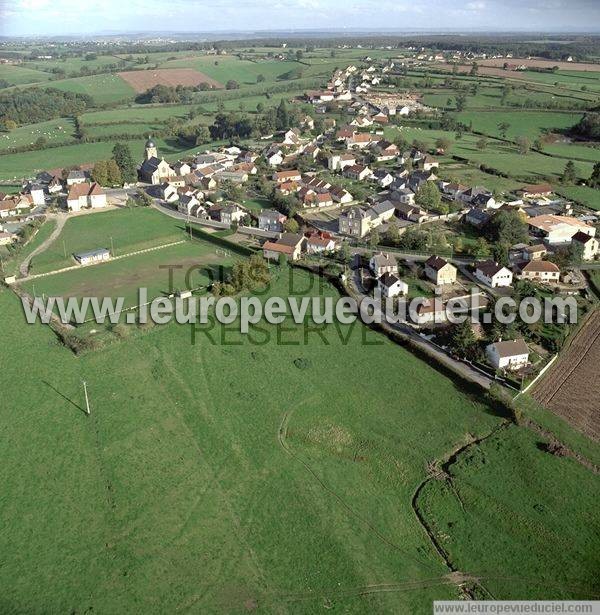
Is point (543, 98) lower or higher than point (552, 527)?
higher

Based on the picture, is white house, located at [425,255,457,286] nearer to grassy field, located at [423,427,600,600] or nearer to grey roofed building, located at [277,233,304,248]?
grey roofed building, located at [277,233,304,248]

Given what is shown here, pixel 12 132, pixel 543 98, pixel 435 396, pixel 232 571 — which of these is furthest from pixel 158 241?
pixel 543 98

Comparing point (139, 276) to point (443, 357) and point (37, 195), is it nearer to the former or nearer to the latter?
point (443, 357)

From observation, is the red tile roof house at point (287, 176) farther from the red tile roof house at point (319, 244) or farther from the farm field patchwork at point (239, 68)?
the farm field patchwork at point (239, 68)

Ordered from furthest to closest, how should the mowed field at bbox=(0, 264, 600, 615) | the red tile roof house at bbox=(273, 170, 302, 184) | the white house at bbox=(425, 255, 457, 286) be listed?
the red tile roof house at bbox=(273, 170, 302, 184) → the white house at bbox=(425, 255, 457, 286) → the mowed field at bbox=(0, 264, 600, 615)

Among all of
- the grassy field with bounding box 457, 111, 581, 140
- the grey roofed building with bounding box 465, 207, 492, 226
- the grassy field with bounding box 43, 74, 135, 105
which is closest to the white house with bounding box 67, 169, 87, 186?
the grey roofed building with bounding box 465, 207, 492, 226

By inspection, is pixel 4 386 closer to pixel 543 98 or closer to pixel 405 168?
pixel 405 168
